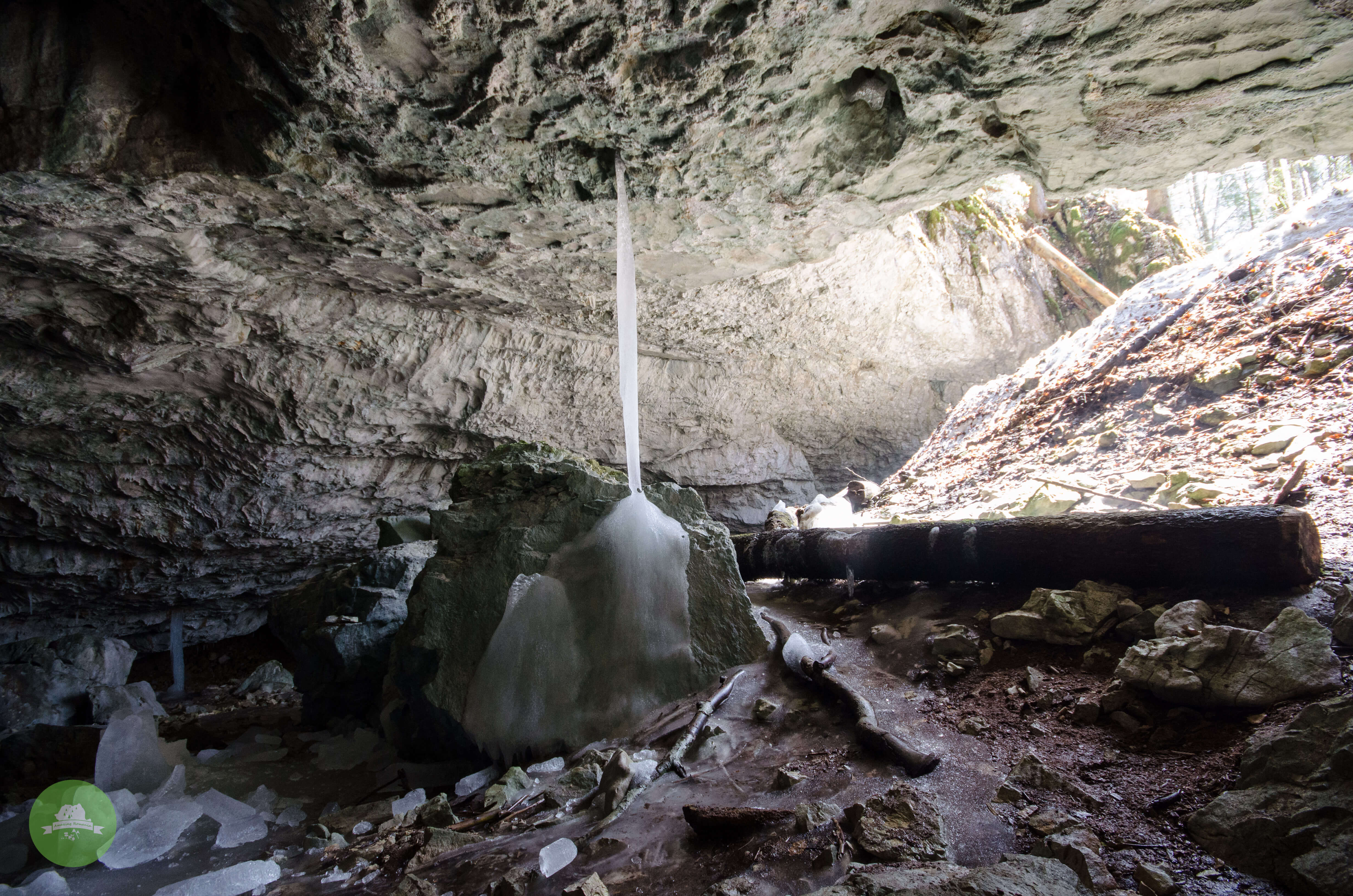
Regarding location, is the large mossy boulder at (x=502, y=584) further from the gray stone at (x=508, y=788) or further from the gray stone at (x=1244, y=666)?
the gray stone at (x=1244, y=666)

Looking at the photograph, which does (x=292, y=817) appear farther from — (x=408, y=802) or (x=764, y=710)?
(x=764, y=710)

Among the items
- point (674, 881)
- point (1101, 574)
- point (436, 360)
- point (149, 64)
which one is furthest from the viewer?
point (436, 360)

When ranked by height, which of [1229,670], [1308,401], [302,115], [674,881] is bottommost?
[674,881]

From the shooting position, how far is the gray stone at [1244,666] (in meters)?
A: 1.73

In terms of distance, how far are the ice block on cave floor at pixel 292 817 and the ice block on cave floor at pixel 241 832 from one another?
7 centimetres

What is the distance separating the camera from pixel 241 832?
276cm

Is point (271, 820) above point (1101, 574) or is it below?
below

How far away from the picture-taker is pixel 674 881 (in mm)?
1596

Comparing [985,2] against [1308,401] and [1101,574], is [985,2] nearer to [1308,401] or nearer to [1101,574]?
[1101,574]

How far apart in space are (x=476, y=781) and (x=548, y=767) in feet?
1.22

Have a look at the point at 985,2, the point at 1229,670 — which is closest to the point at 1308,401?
the point at 1229,670

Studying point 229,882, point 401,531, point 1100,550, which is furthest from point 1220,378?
point 229,882

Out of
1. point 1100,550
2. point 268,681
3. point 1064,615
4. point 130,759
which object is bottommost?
point 268,681

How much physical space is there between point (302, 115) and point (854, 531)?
374 cm
